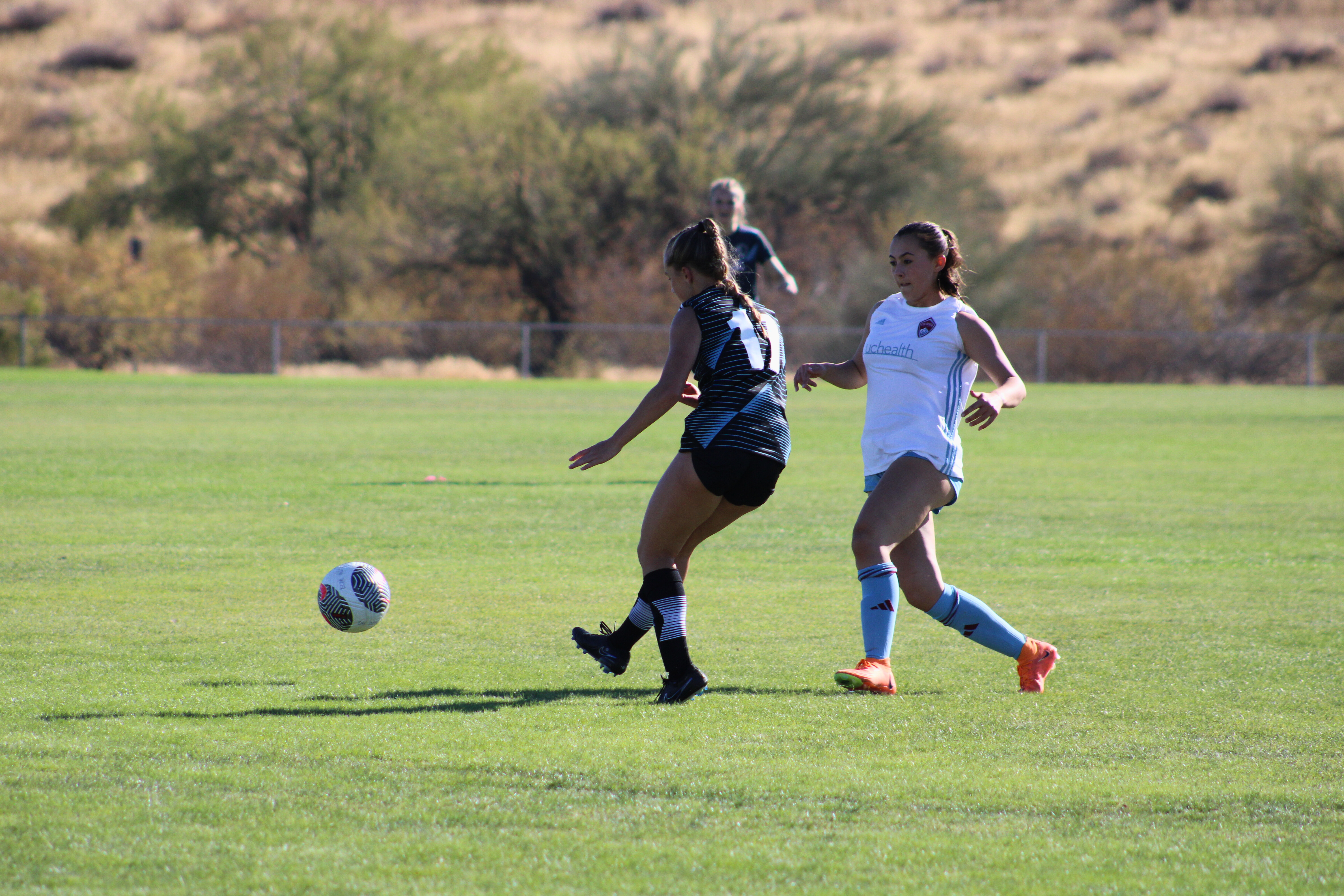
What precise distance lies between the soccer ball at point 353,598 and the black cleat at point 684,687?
150 centimetres

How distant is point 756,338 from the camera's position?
5.36 metres

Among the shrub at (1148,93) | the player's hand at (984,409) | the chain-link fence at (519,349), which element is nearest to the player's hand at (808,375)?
the player's hand at (984,409)

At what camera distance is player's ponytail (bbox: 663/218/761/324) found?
5293 mm

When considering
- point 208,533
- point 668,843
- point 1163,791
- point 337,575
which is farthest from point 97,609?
point 1163,791

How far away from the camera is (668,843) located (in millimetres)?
3674

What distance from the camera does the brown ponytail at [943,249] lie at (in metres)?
5.53

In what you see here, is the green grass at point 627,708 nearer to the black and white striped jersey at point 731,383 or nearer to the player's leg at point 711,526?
the player's leg at point 711,526

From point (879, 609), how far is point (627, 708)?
41.1 inches

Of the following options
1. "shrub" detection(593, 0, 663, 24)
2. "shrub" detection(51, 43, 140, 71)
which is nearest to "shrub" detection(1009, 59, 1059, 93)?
"shrub" detection(593, 0, 663, 24)

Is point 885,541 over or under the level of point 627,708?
over

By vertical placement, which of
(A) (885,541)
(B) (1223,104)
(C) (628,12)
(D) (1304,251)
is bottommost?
(A) (885,541)

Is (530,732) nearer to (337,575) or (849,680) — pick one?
(849,680)

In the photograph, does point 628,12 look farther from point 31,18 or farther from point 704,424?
point 704,424

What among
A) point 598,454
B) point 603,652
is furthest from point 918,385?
point 603,652
